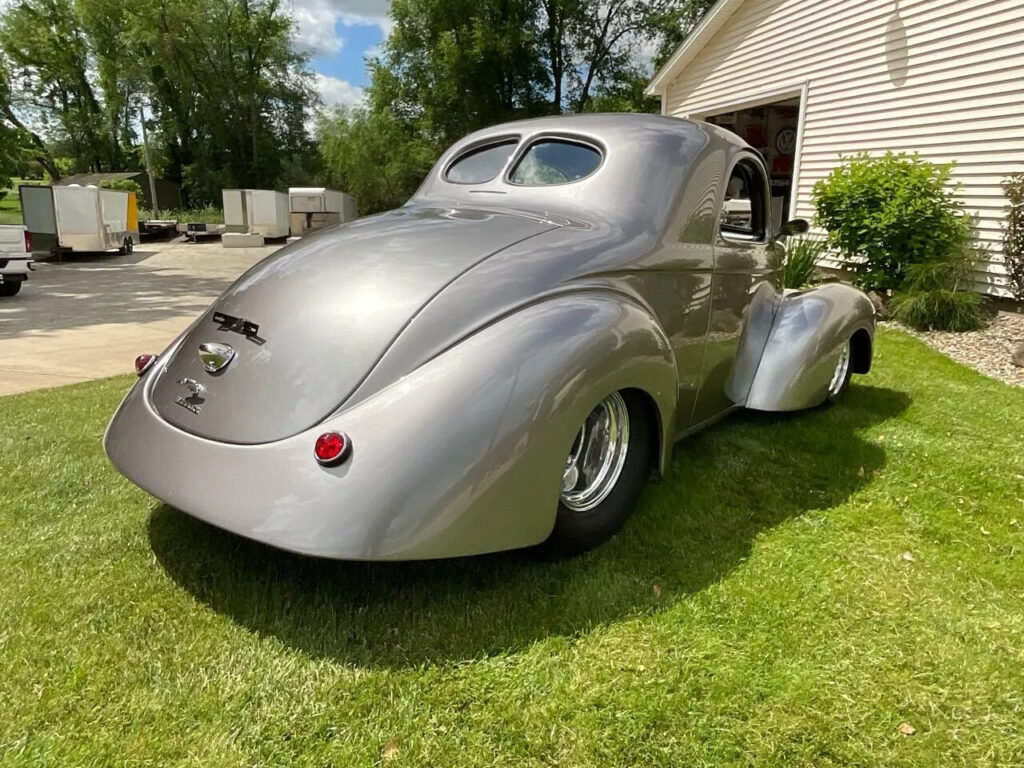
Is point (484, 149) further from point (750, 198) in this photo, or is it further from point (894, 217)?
point (894, 217)

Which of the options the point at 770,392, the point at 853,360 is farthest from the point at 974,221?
the point at 770,392

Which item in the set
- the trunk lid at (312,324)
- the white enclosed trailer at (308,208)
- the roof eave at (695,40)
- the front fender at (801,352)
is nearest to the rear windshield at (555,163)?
the trunk lid at (312,324)

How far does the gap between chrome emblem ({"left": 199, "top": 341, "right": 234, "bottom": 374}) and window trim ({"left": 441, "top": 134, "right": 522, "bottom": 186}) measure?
63.2 inches

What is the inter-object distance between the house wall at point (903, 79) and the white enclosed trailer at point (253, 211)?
15.5 m

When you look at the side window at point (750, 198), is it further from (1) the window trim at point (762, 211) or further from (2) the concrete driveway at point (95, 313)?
(2) the concrete driveway at point (95, 313)

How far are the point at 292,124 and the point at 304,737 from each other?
44741 mm

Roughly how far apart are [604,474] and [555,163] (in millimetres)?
1505

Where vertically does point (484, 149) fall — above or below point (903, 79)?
below

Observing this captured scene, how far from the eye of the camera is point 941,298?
734 cm

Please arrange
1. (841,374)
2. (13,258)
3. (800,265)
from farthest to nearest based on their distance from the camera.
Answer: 1. (13,258)
2. (800,265)
3. (841,374)

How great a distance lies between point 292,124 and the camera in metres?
41.4

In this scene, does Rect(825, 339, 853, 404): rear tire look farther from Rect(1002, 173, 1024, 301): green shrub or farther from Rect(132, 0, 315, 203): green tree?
Rect(132, 0, 315, 203): green tree

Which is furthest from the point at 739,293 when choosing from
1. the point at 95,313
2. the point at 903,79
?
the point at 95,313

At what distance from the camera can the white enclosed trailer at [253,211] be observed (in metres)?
22.3
